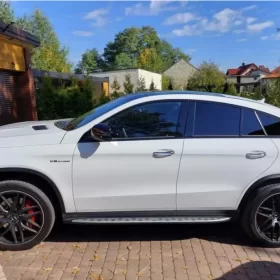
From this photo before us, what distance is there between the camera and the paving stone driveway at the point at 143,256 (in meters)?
3.21

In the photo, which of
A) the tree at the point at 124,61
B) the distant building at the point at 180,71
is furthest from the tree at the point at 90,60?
the distant building at the point at 180,71

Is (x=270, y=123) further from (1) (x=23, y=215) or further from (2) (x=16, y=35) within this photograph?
(2) (x=16, y=35)

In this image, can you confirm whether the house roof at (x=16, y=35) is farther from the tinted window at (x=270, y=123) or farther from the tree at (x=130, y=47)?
the tree at (x=130, y=47)

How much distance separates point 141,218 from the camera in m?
3.61

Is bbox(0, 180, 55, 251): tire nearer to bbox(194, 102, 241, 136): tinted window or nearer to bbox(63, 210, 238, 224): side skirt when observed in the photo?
bbox(63, 210, 238, 224): side skirt

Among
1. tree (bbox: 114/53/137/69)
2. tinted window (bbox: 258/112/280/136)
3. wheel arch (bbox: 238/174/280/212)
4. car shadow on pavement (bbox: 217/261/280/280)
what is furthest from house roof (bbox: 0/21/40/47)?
tree (bbox: 114/53/137/69)

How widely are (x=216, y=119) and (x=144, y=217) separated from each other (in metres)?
1.33

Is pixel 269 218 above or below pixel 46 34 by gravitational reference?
below

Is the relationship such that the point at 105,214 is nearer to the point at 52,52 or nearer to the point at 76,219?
the point at 76,219

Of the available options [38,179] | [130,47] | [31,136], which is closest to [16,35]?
[31,136]

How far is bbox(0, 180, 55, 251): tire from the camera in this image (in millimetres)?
3520

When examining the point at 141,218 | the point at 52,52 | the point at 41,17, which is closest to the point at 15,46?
the point at 141,218

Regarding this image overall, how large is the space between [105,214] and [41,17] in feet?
192

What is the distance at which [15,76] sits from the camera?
33.8ft
